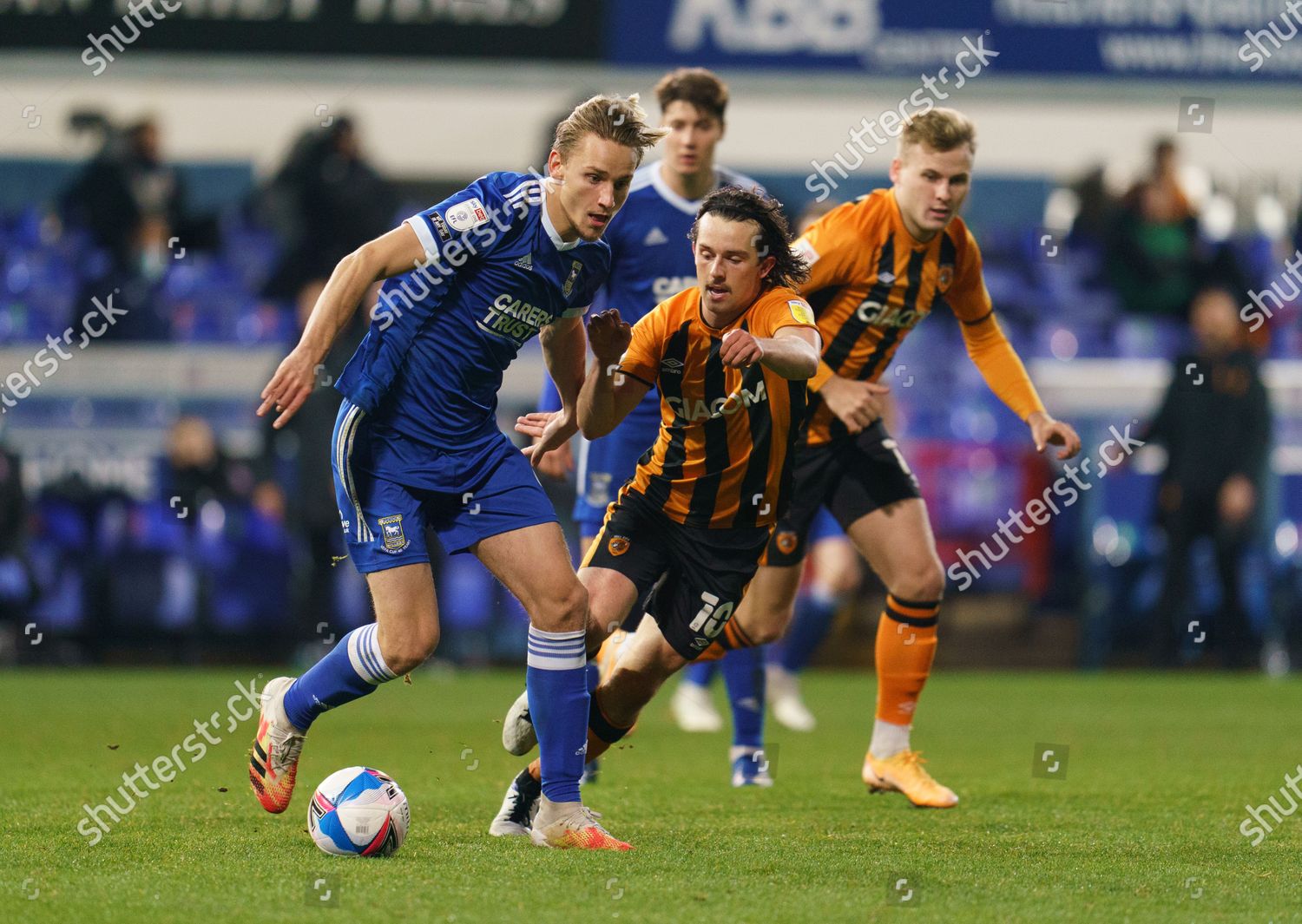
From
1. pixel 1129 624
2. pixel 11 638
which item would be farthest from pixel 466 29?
pixel 1129 624

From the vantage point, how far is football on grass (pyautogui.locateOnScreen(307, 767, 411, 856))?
4.70 metres

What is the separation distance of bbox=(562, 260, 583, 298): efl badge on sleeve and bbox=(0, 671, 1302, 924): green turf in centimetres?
160

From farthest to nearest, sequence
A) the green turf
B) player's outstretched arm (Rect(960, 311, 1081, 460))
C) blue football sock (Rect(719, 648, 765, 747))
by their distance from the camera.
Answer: blue football sock (Rect(719, 648, 765, 747)), player's outstretched arm (Rect(960, 311, 1081, 460)), the green turf

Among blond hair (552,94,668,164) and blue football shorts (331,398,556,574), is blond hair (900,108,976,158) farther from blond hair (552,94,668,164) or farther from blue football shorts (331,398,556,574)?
blue football shorts (331,398,556,574)

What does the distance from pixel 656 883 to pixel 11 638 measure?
9.08m

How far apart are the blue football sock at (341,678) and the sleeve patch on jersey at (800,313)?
151 cm

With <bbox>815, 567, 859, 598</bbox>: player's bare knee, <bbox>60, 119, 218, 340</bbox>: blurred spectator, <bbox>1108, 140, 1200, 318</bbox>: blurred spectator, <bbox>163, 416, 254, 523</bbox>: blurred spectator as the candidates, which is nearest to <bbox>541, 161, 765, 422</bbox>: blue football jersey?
<bbox>815, 567, 859, 598</bbox>: player's bare knee

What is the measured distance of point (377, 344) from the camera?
505 centimetres

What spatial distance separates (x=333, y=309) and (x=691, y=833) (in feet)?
6.20

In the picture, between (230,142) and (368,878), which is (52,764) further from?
(230,142)

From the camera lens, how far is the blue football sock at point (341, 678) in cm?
503

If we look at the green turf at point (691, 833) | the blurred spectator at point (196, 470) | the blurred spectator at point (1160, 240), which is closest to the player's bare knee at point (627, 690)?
the green turf at point (691, 833)

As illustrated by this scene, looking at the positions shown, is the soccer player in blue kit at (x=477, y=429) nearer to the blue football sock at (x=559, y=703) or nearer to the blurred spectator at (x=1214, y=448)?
the blue football sock at (x=559, y=703)

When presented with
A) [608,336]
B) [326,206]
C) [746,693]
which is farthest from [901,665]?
[326,206]
